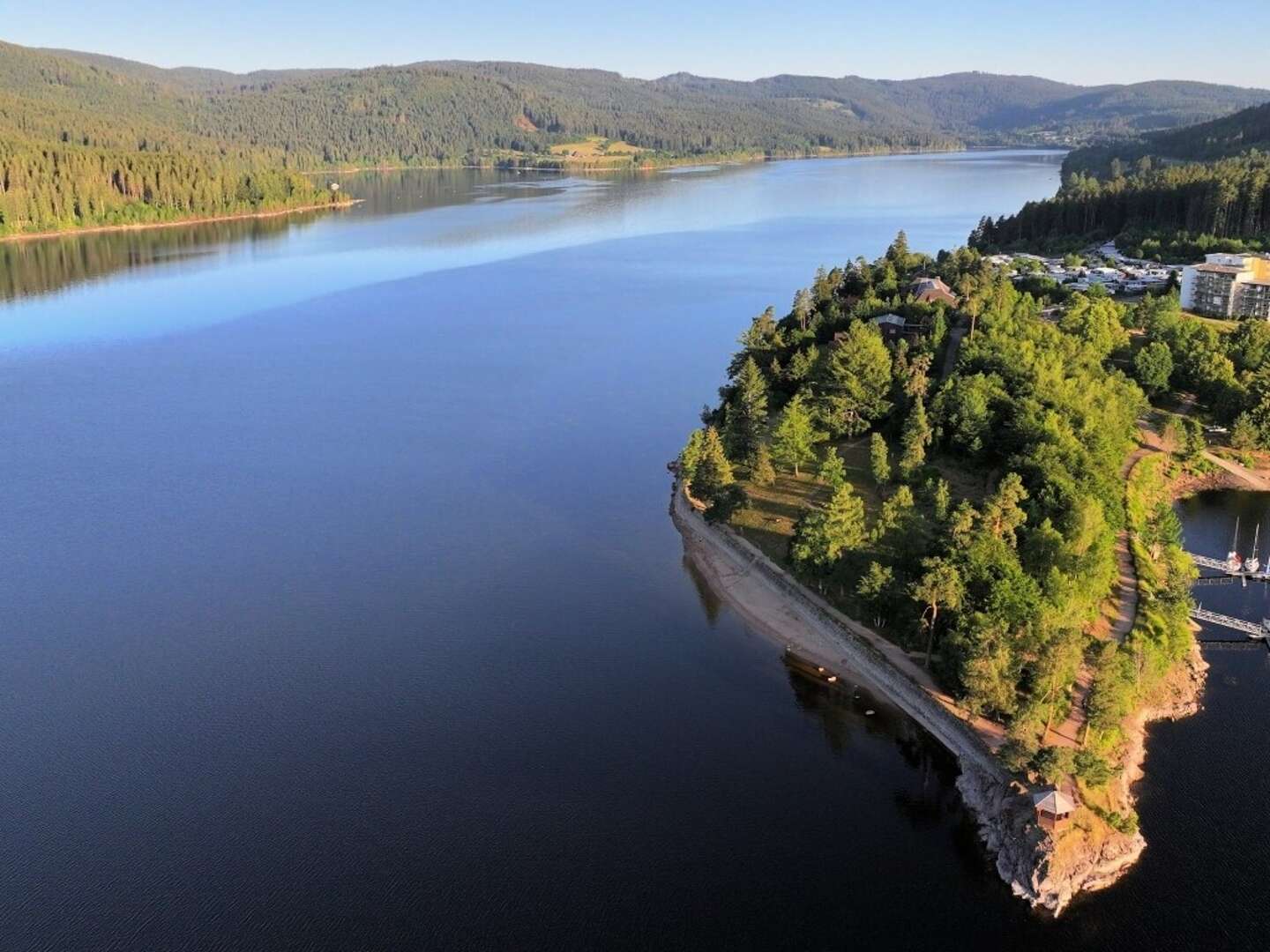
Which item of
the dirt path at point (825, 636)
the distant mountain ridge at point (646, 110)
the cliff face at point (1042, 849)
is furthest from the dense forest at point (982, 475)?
the distant mountain ridge at point (646, 110)

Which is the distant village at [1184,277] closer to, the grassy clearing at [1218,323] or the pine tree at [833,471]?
the grassy clearing at [1218,323]

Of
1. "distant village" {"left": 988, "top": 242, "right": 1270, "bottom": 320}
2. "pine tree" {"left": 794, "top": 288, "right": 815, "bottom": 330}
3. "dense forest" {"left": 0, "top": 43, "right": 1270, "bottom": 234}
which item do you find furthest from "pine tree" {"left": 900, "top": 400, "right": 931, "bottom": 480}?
"dense forest" {"left": 0, "top": 43, "right": 1270, "bottom": 234}

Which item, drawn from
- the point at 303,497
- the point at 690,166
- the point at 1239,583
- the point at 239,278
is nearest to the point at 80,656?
the point at 303,497

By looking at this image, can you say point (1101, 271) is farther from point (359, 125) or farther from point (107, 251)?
point (359, 125)

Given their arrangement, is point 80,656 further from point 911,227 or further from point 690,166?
point 690,166

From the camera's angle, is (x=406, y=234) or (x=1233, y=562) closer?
(x=1233, y=562)

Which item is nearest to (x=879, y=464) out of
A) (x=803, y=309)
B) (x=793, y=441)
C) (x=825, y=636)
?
(x=793, y=441)

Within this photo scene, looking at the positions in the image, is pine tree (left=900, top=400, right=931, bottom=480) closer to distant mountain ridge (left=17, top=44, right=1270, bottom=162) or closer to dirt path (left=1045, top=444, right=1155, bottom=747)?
dirt path (left=1045, top=444, right=1155, bottom=747)
